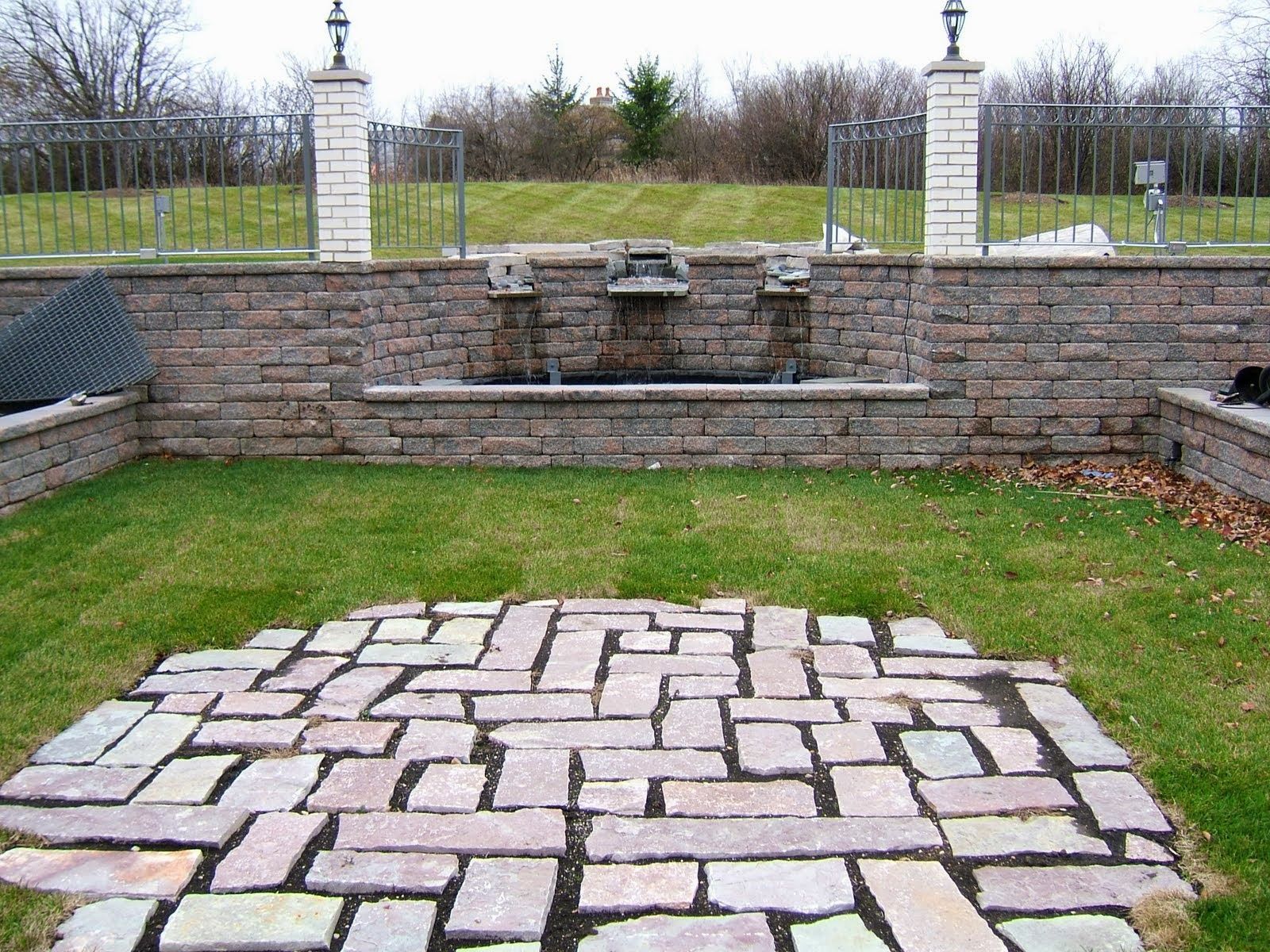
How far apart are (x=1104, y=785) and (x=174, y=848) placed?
2.69 m

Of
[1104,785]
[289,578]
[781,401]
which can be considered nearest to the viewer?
[1104,785]

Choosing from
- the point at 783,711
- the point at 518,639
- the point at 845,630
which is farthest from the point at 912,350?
the point at 783,711

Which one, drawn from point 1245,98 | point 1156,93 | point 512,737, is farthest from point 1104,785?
point 1245,98

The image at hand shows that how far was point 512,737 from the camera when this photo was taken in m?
3.85

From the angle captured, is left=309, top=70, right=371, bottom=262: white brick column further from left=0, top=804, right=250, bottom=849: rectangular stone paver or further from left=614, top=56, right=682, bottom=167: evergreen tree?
left=614, top=56, right=682, bottom=167: evergreen tree

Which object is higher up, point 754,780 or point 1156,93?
point 1156,93

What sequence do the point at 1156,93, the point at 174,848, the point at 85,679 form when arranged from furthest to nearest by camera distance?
the point at 1156,93 → the point at 85,679 → the point at 174,848

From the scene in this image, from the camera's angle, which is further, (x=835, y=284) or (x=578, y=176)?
(x=578, y=176)

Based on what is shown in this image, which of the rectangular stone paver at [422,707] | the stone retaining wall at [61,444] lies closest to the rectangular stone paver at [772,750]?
the rectangular stone paver at [422,707]

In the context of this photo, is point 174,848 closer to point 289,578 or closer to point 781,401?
point 289,578

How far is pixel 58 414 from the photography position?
694cm

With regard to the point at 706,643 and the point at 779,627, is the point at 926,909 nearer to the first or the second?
the point at 706,643

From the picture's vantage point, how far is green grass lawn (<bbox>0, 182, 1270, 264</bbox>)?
8.70 metres

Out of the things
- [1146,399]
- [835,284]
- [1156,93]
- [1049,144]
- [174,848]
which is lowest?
[174,848]
